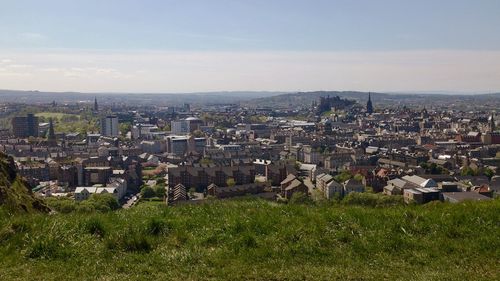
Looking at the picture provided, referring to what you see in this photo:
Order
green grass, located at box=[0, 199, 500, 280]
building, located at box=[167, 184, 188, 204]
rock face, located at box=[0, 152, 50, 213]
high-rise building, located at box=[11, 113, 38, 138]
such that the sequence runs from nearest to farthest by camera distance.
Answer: green grass, located at box=[0, 199, 500, 280] → rock face, located at box=[0, 152, 50, 213] → building, located at box=[167, 184, 188, 204] → high-rise building, located at box=[11, 113, 38, 138]

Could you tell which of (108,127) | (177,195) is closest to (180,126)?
(108,127)

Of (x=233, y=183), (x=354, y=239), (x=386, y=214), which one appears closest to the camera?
(x=354, y=239)

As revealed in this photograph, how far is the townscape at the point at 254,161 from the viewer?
39.7 metres

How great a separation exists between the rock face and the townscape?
5872mm

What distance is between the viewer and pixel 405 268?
5.43m

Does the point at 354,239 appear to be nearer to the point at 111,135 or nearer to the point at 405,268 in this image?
the point at 405,268

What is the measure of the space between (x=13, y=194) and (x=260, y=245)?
479 centimetres

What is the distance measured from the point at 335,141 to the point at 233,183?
137ft

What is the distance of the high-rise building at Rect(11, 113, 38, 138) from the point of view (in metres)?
93.2

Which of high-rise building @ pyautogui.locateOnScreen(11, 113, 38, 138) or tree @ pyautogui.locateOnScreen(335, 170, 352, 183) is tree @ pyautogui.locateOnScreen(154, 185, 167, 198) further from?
high-rise building @ pyautogui.locateOnScreen(11, 113, 38, 138)

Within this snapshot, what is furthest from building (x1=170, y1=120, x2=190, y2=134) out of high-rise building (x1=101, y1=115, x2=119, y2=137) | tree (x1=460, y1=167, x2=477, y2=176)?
tree (x1=460, y1=167, x2=477, y2=176)

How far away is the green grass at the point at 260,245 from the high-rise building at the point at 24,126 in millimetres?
94780

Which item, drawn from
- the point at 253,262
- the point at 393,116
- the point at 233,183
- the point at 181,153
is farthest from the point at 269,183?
the point at 393,116

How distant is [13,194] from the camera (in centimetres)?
847
